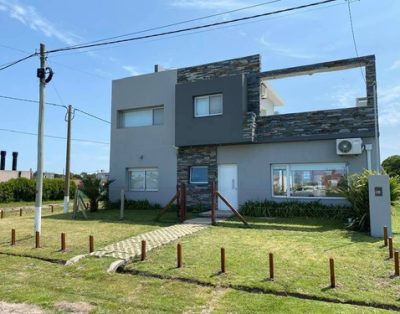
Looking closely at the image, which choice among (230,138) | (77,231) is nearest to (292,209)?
(230,138)

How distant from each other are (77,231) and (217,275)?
7545 mm

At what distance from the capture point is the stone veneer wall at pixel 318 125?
16.1 metres

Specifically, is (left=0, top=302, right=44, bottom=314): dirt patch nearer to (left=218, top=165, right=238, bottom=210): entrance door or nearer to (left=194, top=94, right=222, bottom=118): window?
(left=218, top=165, right=238, bottom=210): entrance door

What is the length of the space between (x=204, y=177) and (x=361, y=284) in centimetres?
1297

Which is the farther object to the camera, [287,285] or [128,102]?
[128,102]

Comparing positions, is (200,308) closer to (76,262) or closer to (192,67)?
(76,262)

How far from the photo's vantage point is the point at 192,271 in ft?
27.0

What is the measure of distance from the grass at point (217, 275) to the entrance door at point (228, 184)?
5.82 meters

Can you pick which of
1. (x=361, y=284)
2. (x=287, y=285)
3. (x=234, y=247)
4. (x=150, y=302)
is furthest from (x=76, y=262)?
(x=361, y=284)

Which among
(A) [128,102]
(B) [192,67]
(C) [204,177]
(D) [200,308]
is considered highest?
(B) [192,67]

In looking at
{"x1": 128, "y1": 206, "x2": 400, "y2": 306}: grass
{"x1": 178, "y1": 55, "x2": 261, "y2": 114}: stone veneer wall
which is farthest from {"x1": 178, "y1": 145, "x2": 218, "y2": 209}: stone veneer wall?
{"x1": 128, "y1": 206, "x2": 400, "y2": 306}: grass

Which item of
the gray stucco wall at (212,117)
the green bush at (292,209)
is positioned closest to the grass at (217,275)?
the green bush at (292,209)

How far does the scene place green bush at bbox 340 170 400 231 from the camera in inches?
518

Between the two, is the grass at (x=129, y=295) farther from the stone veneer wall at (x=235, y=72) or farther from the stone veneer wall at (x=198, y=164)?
the stone veneer wall at (x=235, y=72)
